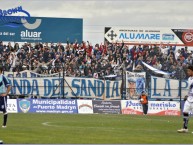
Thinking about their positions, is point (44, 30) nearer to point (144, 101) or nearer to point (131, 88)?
point (131, 88)

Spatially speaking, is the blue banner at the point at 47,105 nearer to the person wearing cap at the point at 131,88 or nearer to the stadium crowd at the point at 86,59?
the stadium crowd at the point at 86,59

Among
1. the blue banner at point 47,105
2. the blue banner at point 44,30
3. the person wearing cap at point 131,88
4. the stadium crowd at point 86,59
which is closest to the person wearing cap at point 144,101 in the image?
the person wearing cap at point 131,88

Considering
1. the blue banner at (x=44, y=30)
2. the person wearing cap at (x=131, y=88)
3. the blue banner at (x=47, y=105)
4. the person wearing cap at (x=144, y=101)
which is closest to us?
the blue banner at (x=47, y=105)

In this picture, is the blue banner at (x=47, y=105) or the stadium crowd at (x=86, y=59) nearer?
the blue banner at (x=47, y=105)

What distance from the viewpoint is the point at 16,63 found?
42969 mm

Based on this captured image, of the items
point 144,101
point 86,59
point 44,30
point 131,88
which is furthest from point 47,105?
point 44,30

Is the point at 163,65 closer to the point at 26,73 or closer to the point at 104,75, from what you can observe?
the point at 104,75

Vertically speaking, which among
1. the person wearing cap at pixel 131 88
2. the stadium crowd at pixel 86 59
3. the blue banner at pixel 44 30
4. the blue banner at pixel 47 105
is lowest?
the blue banner at pixel 47 105

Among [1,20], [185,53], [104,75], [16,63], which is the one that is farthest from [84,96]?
[1,20]

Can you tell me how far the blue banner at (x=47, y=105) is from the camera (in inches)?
1598

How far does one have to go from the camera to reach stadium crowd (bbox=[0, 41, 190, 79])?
43250 mm

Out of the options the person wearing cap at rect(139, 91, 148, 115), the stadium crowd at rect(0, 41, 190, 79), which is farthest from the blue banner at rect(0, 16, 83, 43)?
the person wearing cap at rect(139, 91, 148, 115)

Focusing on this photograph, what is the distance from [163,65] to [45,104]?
9072 mm

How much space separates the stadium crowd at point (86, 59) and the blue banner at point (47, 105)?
108 inches
